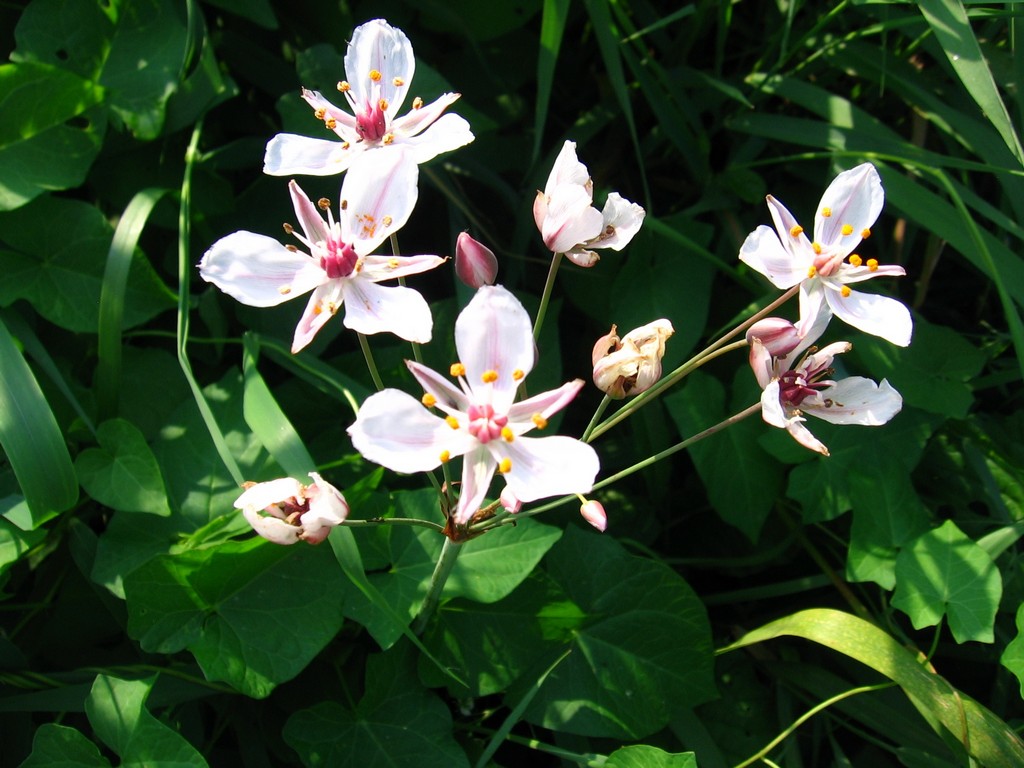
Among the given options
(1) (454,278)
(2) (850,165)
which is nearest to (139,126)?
(1) (454,278)

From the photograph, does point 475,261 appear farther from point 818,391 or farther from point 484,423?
point 818,391

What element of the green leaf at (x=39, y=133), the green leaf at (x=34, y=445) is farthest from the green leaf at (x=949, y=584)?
the green leaf at (x=39, y=133)

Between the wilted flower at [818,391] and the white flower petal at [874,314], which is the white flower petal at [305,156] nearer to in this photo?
the wilted flower at [818,391]

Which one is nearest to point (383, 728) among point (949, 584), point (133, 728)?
point (133, 728)

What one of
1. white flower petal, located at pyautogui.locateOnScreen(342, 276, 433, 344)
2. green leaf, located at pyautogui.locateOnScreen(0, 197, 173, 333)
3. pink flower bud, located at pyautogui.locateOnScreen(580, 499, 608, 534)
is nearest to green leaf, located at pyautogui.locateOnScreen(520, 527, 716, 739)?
pink flower bud, located at pyautogui.locateOnScreen(580, 499, 608, 534)

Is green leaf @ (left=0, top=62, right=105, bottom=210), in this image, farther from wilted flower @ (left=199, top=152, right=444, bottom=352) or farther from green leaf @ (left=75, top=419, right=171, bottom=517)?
wilted flower @ (left=199, top=152, right=444, bottom=352)

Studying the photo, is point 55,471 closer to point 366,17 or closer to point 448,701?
point 448,701
